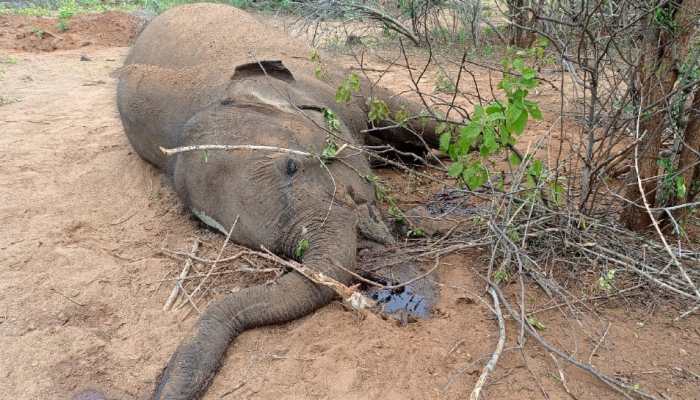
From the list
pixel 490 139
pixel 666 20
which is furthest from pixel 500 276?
pixel 666 20

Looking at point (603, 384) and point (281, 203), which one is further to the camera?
point (281, 203)

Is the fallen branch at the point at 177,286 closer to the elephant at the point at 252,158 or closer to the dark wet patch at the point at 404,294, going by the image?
Result: the elephant at the point at 252,158

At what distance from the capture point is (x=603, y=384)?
2.50m

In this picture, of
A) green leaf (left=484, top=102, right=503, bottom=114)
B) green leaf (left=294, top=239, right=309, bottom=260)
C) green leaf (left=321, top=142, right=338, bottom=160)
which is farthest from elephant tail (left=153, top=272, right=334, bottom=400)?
green leaf (left=484, top=102, right=503, bottom=114)

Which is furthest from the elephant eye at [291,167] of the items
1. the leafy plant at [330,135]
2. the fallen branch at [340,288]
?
the fallen branch at [340,288]

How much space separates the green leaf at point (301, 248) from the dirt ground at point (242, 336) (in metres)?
0.35

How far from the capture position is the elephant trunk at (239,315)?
2.72m

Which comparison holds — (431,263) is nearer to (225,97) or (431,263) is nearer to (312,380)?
(312,380)

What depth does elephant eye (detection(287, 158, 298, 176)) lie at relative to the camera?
3.37 metres

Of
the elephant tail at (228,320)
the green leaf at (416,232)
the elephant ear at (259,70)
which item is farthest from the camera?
the elephant ear at (259,70)

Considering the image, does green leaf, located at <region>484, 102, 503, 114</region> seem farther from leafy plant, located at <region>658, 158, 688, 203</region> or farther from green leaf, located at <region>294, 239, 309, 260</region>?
green leaf, located at <region>294, 239, 309, 260</region>

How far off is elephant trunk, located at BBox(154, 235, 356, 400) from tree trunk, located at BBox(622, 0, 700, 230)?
1.48 meters

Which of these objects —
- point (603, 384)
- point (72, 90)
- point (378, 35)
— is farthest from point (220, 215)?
point (378, 35)

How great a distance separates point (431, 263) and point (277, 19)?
8.90m
